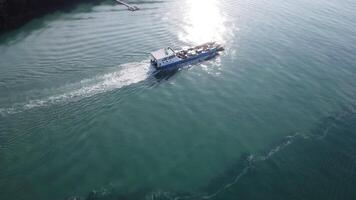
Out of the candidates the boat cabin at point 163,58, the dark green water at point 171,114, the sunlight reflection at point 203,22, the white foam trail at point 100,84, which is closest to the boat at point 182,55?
the boat cabin at point 163,58

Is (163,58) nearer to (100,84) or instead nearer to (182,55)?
(182,55)

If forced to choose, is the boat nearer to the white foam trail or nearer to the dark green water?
the dark green water

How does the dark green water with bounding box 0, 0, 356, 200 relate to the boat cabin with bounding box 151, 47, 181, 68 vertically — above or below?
below

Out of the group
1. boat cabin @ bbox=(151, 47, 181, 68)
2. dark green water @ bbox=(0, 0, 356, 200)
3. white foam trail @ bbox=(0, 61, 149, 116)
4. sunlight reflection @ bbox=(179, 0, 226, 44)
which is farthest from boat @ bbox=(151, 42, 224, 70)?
sunlight reflection @ bbox=(179, 0, 226, 44)

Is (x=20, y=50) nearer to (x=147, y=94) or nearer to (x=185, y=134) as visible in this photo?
(x=147, y=94)

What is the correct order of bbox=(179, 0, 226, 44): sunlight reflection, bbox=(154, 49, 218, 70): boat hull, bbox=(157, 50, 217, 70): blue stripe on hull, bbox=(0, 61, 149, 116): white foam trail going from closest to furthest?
bbox=(0, 61, 149, 116): white foam trail < bbox=(154, 49, 218, 70): boat hull < bbox=(157, 50, 217, 70): blue stripe on hull < bbox=(179, 0, 226, 44): sunlight reflection

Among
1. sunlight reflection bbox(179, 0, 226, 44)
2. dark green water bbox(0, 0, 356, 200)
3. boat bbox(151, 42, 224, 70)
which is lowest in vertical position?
dark green water bbox(0, 0, 356, 200)
